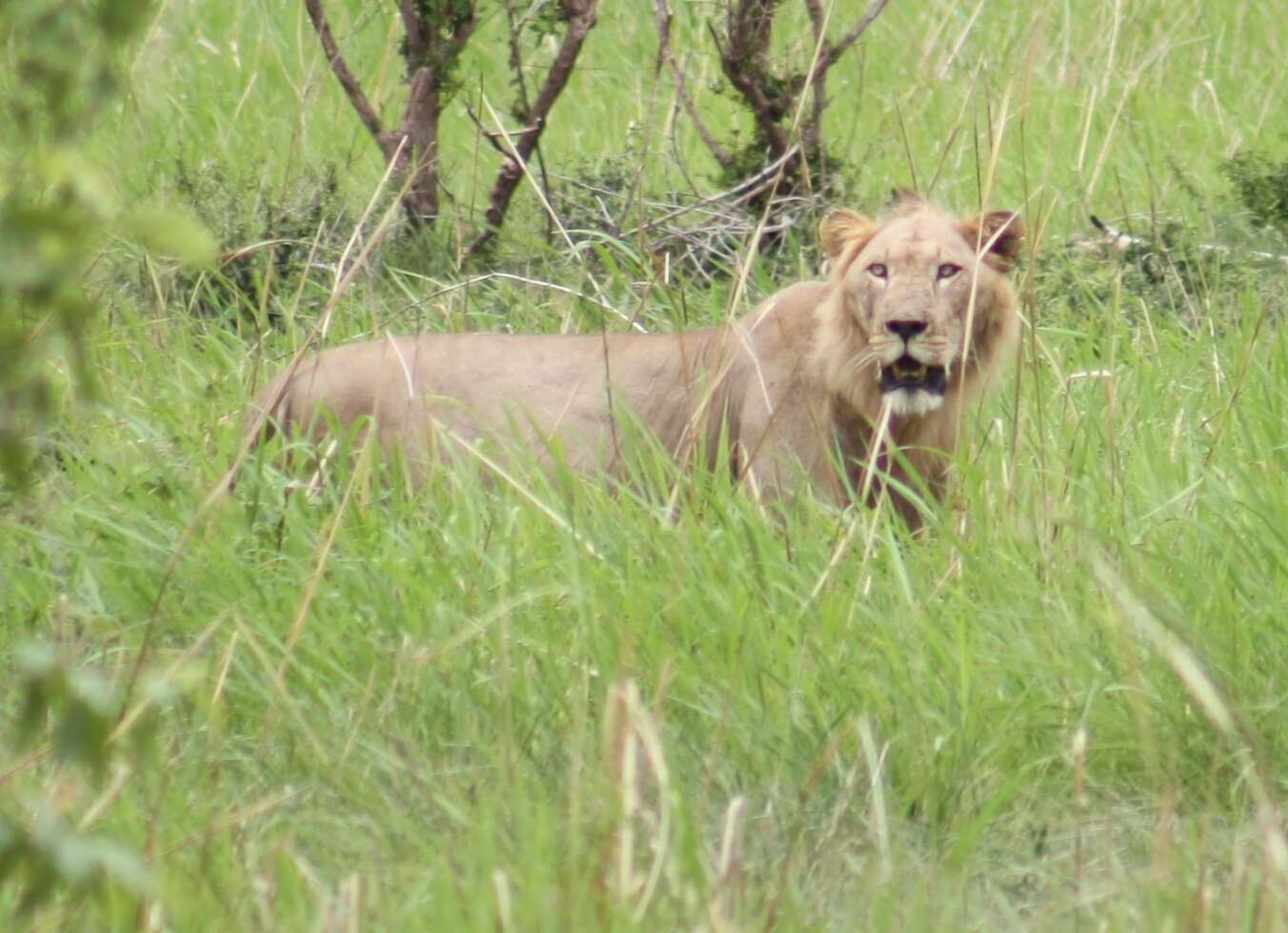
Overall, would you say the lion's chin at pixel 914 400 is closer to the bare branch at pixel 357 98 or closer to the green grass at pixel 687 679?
the green grass at pixel 687 679

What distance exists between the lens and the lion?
4215mm

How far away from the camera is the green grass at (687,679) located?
7.66 feet

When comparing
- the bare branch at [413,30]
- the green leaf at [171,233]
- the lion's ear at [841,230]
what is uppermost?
the green leaf at [171,233]

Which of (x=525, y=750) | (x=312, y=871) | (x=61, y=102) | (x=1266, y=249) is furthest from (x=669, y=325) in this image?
(x=61, y=102)

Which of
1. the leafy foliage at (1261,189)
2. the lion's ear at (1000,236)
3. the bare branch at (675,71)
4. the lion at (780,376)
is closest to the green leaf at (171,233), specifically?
the lion at (780,376)

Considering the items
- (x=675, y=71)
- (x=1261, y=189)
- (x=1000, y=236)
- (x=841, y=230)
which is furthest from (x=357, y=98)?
(x=1261, y=189)

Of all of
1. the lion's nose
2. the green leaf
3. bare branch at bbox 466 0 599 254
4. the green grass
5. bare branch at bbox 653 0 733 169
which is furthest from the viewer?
bare branch at bbox 466 0 599 254

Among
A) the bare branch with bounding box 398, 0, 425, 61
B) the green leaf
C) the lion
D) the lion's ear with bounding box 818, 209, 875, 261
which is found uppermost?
the green leaf

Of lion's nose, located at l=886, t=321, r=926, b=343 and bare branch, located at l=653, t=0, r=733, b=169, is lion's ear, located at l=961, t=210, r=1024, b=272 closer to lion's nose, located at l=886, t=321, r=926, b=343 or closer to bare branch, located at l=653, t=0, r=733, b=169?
lion's nose, located at l=886, t=321, r=926, b=343

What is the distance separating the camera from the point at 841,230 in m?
4.65

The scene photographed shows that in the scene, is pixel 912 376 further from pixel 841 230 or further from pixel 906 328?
pixel 841 230

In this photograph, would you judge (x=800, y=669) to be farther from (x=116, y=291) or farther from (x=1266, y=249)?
(x=1266, y=249)

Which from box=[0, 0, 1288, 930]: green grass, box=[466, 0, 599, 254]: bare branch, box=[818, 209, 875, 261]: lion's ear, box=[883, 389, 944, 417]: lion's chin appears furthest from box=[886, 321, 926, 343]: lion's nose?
box=[466, 0, 599, 254]: bare branch

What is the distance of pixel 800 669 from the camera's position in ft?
9.48
